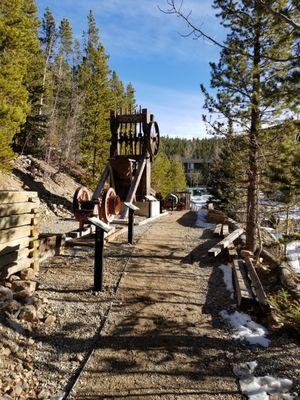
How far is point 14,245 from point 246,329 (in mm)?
4057

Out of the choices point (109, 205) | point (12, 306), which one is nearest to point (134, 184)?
point (109, 205)

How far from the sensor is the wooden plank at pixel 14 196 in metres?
5.89

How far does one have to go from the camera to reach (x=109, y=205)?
1159 cm

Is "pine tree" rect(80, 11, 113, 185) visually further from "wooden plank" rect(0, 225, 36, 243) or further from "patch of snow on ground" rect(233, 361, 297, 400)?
"patch of snow on ground" rect(233, 361, 297, 400)

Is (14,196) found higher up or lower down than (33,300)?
higher up

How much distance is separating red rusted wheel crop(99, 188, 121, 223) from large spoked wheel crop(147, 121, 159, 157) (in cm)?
645

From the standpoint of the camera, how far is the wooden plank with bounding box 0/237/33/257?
19.1 feet

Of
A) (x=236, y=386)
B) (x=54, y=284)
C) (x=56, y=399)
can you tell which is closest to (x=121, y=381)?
(x=56, y=399)

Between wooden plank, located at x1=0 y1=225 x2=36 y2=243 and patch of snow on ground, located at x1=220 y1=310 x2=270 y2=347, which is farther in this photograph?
wooden plank, located at x1=0 y1=225 x2=36 y2=243

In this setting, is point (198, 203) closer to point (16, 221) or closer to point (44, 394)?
point (16, 221)

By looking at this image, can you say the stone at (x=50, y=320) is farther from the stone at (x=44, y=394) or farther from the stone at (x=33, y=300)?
the stone at (x=44, y=394)

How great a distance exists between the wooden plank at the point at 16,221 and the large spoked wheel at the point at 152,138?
455 inches

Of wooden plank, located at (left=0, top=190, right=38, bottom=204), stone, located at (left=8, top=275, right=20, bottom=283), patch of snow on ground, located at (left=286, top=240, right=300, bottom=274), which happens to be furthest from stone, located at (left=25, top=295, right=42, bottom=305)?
patch of snow on ground, located at (left=286, top=240, right=300, bottom=274)

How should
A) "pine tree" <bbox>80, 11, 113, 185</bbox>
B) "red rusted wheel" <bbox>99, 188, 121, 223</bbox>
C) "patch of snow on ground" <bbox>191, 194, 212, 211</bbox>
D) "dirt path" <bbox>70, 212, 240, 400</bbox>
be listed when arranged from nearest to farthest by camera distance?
"dirt path" <bbox>70, 212, 240, 400</bbox> → "red rusted wheel" <bbox>99, 188, 121, 223</bbox> → "pine tree" <bbox>80, 11, 113, 185</bbox> → "patch of snow on ground" <bbox>191, 194, 212, 211</bbox>
